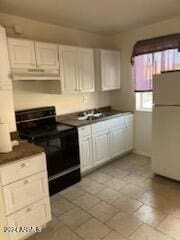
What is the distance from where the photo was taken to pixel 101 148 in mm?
3387

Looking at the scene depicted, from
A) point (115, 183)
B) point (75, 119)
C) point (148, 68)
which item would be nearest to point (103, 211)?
point (115, 183)

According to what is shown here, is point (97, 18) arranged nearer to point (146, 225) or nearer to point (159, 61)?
point (159, 61)

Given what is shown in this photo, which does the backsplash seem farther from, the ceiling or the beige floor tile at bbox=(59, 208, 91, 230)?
the beige floor tile at bbox=(59, 208, 91, 230)

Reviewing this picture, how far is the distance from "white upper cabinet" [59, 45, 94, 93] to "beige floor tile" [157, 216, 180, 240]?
85.4 inches

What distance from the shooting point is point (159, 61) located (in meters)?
3.34

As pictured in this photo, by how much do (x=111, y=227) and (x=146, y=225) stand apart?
373mm

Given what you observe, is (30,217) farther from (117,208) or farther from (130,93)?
(130,93)

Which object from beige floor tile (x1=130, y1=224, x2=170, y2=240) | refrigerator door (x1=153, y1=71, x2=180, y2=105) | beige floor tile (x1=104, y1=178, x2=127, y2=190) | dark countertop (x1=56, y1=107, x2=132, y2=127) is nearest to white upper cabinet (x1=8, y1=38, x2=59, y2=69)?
dark countertop (x1=56, y1=107, x2=132, y2=127)

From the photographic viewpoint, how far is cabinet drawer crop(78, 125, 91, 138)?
2987 mm

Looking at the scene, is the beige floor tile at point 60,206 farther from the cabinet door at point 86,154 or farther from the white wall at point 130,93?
the white wall at point 130,93

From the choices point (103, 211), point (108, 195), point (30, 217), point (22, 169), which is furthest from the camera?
point (108, 195)

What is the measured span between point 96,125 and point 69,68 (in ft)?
3.30

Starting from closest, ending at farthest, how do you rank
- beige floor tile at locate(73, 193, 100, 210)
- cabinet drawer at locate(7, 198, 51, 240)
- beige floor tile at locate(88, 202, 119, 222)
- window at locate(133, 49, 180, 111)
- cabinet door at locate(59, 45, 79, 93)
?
cabinet drawer at locate(7, 198, 51, 240)
beige floor tile at locate(88, 202, 119, 222)
beige floor tile at locate(73, 193, 100, 210)
cabinet door at locate(59, 45, 79, 93)
window at locate(133, 49, 180, 111)

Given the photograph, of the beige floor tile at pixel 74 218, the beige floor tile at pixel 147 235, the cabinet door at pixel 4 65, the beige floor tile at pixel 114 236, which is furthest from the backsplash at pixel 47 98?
the beige floor tile at pixel 147 235
